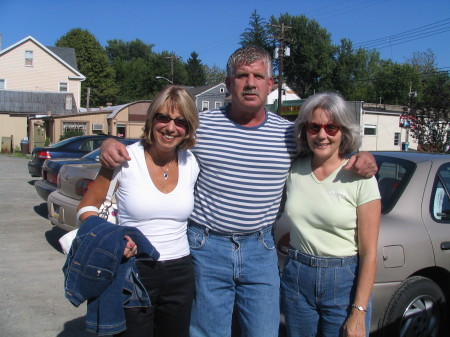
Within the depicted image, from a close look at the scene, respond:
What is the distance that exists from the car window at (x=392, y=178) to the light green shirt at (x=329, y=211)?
1114 millimetres

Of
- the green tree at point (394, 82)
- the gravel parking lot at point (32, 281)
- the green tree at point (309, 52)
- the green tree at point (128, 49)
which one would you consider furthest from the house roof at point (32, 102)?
the green tree at point (128, 49)

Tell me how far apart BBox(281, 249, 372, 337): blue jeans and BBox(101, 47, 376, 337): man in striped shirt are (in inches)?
7.6

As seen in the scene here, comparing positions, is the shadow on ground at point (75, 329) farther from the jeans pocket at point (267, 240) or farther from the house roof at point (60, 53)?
the house roof at point (60, 53)

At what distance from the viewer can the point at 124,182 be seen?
7.34 ft

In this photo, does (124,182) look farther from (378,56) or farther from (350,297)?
(378,56)

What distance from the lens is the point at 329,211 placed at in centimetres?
227

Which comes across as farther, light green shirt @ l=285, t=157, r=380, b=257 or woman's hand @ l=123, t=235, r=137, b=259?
light green shirt @ l=285, t=157, r=380, b=257

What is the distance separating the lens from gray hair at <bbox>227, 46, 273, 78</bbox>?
2549mm

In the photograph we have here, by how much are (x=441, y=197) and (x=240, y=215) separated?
1912mm

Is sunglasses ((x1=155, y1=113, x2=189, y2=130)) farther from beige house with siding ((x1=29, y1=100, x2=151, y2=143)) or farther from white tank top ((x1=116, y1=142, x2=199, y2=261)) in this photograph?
beige house with siding ((x1=29, y1=100, x2=151, y2=143))

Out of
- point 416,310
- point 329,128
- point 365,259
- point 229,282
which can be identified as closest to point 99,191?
point 229,282

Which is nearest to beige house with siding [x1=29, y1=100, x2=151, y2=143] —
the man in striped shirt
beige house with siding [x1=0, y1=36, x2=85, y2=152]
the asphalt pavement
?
beige house with siding [x1=0, y1=36, x2=85, y2=152]

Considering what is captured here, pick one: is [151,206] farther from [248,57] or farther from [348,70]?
[348,70]

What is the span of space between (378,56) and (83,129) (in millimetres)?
64668
